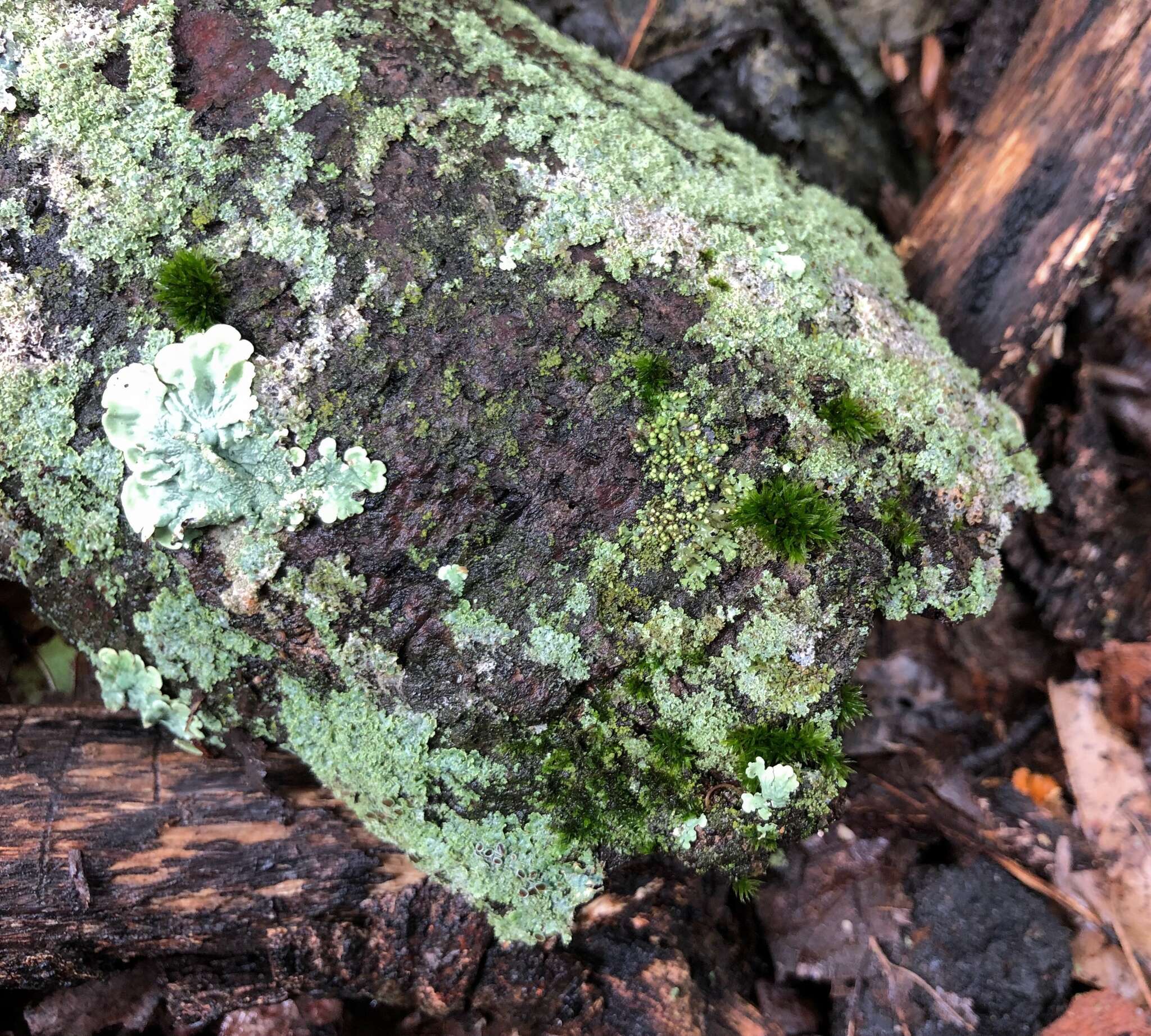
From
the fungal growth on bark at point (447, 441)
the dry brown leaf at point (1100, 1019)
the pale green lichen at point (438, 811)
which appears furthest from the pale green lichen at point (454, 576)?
the dry brown leaf at point (1100, 1019)

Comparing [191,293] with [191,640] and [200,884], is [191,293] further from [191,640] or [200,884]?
[200,884]

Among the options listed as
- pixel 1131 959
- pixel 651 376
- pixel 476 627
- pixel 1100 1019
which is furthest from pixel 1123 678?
pixel 476 627

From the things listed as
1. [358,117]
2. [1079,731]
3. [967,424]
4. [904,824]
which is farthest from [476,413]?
[1079,731]

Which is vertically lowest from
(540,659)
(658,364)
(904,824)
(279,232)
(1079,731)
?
(904,824)

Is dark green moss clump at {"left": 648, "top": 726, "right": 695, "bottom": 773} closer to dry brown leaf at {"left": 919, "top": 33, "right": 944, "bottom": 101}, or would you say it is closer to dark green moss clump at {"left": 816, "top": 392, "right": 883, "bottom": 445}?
dark green moss clump at {"left": 816, "top": 392, "right": 883, "bottom": 445}

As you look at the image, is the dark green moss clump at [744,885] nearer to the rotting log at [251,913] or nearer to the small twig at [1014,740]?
the rotting log at [251,913]

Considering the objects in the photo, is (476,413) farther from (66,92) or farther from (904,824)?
(904,824)
